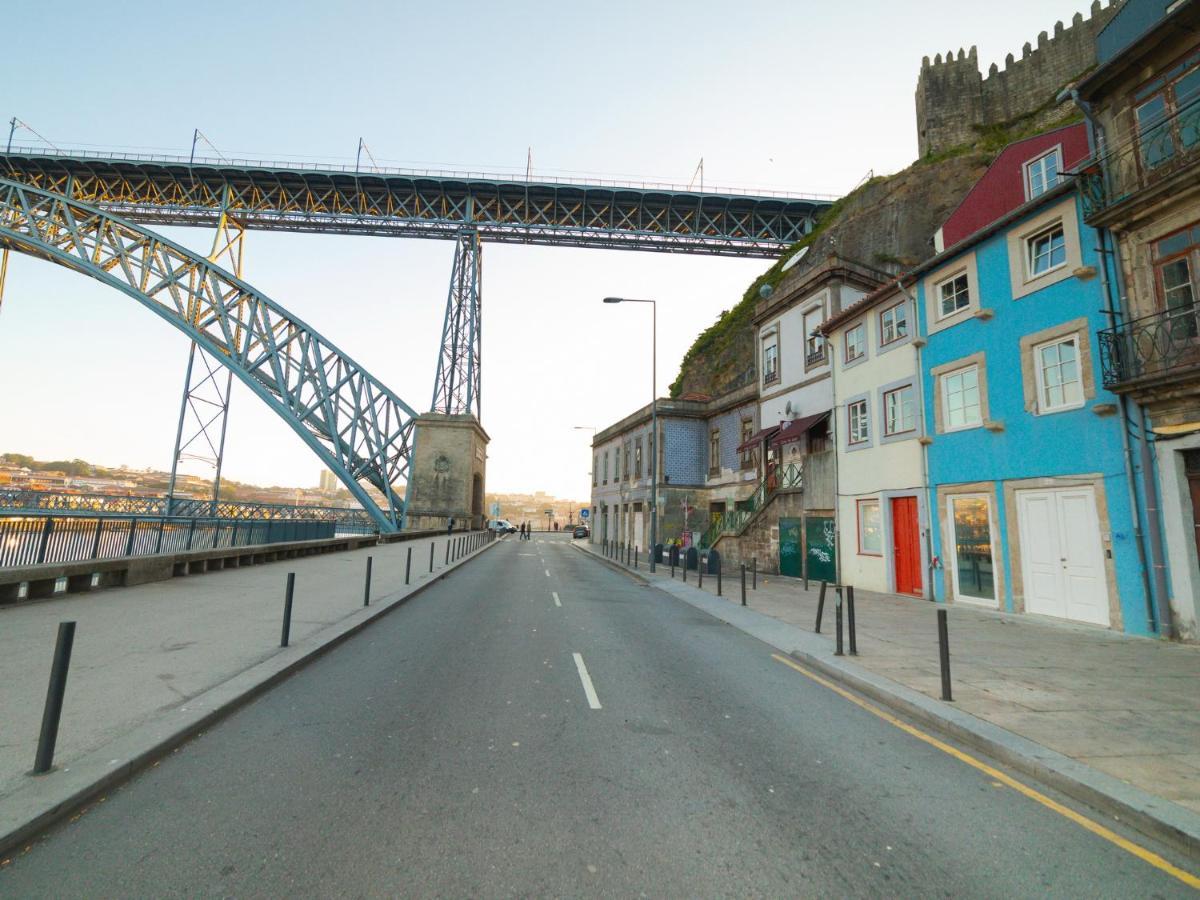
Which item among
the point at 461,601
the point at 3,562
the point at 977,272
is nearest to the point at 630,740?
the point at 461,601

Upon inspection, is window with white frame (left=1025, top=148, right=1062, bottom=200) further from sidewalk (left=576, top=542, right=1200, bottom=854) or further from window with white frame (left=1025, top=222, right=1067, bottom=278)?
sidewalk (left=576, top=542, right=1200, bottom=854)

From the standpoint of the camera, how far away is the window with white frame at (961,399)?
13531 millimetres

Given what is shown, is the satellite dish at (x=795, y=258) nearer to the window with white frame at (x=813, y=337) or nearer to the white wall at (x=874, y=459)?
the window with white frame at (x=813, y=337)

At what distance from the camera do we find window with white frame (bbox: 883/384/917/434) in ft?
51.0

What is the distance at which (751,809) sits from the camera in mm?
3658

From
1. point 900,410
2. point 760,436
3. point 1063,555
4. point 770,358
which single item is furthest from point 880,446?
point 770,358

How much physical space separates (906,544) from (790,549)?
515 centimetres

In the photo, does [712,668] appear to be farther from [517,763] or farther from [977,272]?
[977,272]

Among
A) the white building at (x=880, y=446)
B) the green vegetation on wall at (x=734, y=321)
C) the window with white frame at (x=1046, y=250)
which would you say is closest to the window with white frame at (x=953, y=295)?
the white building at (x=880, y=446)

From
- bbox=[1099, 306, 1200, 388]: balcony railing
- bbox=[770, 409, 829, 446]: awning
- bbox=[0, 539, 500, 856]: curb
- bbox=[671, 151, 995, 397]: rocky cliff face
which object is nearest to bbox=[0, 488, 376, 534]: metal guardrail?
bbox=[0, 539, 500, 856]: curb

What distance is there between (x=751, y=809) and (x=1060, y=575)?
37.6 feet

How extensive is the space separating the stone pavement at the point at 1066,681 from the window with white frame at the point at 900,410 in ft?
18.5

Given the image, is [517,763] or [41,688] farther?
[41,688]

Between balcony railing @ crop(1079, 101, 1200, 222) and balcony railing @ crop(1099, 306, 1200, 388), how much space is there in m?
2.39
